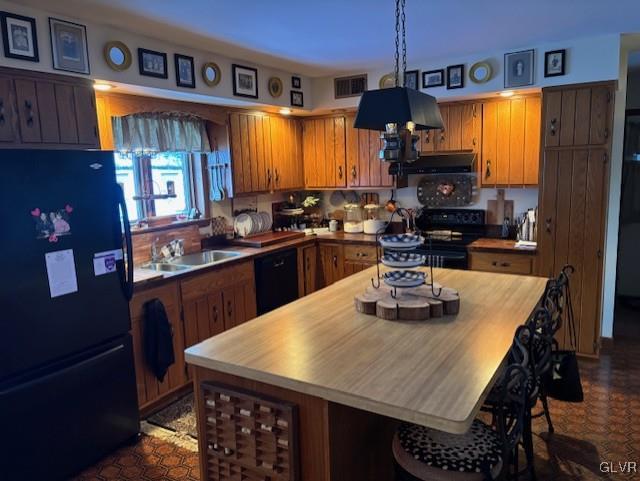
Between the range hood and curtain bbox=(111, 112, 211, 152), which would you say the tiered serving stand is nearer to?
the range hood

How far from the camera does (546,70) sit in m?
3.70

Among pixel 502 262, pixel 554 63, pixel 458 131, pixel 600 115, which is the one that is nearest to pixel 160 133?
pixel 458 131

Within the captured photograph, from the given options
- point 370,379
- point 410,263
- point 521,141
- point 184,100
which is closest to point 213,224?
point 184,100

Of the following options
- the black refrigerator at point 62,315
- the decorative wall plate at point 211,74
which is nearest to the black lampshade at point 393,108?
the black refrigerator at point 62,315

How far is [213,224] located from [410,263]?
255cm

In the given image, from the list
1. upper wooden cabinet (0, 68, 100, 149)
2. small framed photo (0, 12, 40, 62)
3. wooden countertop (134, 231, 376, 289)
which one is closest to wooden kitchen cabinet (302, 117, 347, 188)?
wooden countertop (134, 231, 376, 289)

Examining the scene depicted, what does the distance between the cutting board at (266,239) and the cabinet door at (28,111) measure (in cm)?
207

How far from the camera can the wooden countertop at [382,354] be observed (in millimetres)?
1484

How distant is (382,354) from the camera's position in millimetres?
1818

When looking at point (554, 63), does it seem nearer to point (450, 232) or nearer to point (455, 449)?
point (450, 232)

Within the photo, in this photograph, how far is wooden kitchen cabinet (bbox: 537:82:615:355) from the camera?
11.7 feet

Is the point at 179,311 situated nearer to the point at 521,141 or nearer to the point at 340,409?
the point at 340,409

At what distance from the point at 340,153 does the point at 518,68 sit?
1.86 meters

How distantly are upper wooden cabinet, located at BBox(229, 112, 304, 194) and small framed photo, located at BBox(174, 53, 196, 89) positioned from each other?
774 millimetres
